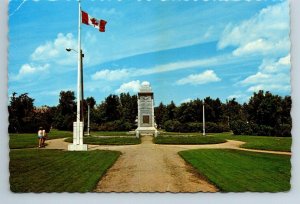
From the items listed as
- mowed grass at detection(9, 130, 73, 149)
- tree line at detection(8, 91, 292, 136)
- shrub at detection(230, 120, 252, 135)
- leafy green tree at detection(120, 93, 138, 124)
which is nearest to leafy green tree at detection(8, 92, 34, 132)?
tree line at detection(8, 91, 292, 136)

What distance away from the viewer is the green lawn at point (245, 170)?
6.00 meters

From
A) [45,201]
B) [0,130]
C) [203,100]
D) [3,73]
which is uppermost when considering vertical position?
[3,73]

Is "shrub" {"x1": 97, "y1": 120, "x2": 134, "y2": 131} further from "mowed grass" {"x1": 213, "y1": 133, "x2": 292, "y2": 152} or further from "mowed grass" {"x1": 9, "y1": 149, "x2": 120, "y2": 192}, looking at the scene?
"mowed grass" {"x1": 213, "y1": 133, "x2": 292, "y2": 152}

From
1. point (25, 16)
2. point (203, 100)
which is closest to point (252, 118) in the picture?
point (203, 100)

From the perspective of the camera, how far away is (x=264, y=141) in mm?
7004

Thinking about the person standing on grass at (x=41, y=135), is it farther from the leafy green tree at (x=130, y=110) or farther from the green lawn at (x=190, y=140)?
the green lawn at (x=190, y=140)

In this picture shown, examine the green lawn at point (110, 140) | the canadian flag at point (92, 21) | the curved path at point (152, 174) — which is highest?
the canadian flag at point (92, 21)

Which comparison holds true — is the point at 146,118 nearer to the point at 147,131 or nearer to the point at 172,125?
the point at 147,131

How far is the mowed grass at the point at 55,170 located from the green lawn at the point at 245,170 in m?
1.78

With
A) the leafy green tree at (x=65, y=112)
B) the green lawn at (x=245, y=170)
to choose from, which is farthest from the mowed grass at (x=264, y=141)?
the leafy green tree at (x=65, y=112)

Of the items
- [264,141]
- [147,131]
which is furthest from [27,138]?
[147,131]

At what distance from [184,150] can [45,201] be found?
2.87m

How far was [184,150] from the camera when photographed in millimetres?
7461

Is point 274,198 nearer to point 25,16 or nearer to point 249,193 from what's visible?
point 249,193
